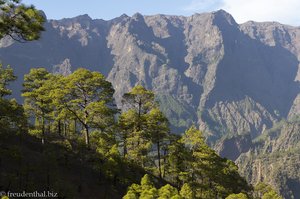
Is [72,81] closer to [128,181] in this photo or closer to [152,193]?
[128,181]

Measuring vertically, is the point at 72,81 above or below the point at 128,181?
above

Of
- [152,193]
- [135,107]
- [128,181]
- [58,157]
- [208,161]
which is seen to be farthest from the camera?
[135,107]

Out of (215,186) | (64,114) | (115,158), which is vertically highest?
(64,114)

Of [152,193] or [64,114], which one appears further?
[64,114]

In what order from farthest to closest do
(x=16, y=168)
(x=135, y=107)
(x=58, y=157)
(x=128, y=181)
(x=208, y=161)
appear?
1. (x=135, y=107)
2. (x=208, y=161)
3. (x=58, y=157)
4. (x=128, y=181)
5. (x=16, y=168)

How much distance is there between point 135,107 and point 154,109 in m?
4.19

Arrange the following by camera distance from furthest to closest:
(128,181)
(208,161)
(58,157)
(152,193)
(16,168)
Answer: (208,161), (58,157), (128,181), (16,168), (152,193)

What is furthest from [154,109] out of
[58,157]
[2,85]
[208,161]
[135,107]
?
[2,85]

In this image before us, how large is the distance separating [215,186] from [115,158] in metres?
18.5

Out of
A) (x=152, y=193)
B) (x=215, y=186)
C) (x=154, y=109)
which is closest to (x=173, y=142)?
(x=154, y=109)

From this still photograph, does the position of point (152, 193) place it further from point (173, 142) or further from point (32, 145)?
point (32, 145)

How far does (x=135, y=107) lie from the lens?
55.4m

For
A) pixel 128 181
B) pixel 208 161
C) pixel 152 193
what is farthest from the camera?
pixel 208 161

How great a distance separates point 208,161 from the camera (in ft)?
170
